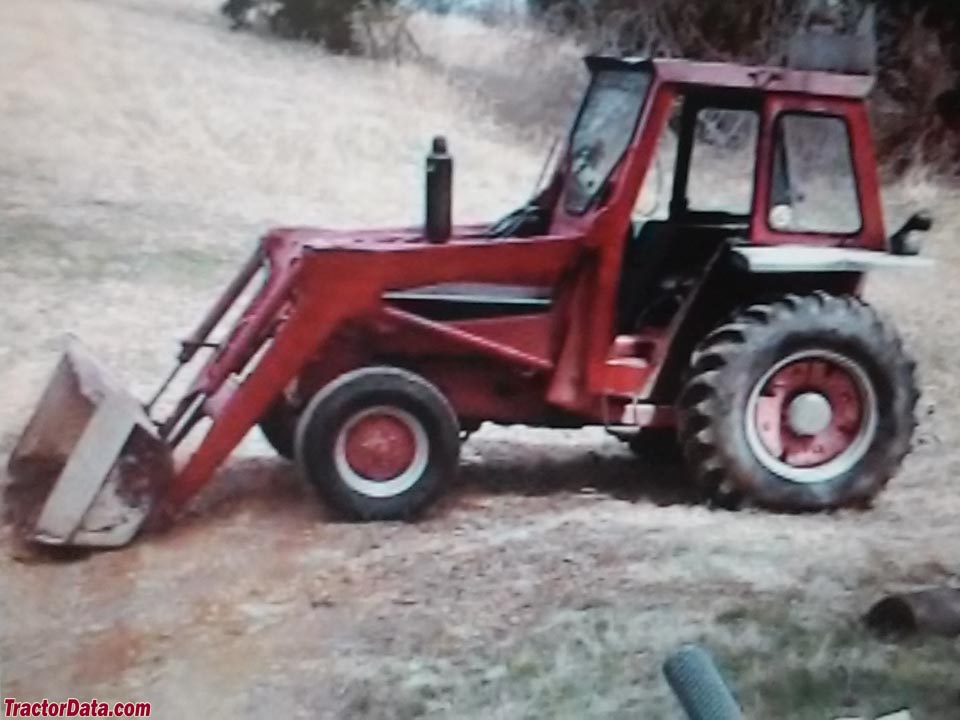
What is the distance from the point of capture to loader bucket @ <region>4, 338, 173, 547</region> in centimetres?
168

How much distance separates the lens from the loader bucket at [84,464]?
1.68 metres

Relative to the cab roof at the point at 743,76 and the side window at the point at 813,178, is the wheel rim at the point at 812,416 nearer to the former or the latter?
the side window at the point at 813,178

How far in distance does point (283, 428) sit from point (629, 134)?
1.66 ft

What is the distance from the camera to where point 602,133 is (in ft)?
6.30

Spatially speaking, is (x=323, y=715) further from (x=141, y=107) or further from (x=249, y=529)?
(x=141, y=107)

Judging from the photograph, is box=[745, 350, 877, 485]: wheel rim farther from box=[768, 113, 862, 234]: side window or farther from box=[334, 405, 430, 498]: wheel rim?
box=[334, 405, 430, 498]: wheel rim

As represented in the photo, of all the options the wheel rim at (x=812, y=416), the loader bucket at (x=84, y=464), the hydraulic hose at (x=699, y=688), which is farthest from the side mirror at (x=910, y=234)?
the loader bucket at (x=84, y=464)

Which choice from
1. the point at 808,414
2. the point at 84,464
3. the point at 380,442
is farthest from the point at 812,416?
the point at 84,464

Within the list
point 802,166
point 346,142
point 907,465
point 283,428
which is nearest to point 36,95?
point 346,142

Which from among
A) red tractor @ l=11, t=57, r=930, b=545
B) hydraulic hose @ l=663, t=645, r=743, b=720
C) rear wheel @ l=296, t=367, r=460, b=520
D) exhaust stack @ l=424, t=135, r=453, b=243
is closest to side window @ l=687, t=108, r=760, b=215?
red tractor @ l=11, t=57, r=930, b=545

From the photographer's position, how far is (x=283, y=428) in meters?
1.86

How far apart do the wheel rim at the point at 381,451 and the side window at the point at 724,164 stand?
42 centimetres

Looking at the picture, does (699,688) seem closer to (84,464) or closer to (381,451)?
(381,451)

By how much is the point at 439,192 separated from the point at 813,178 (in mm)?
468
